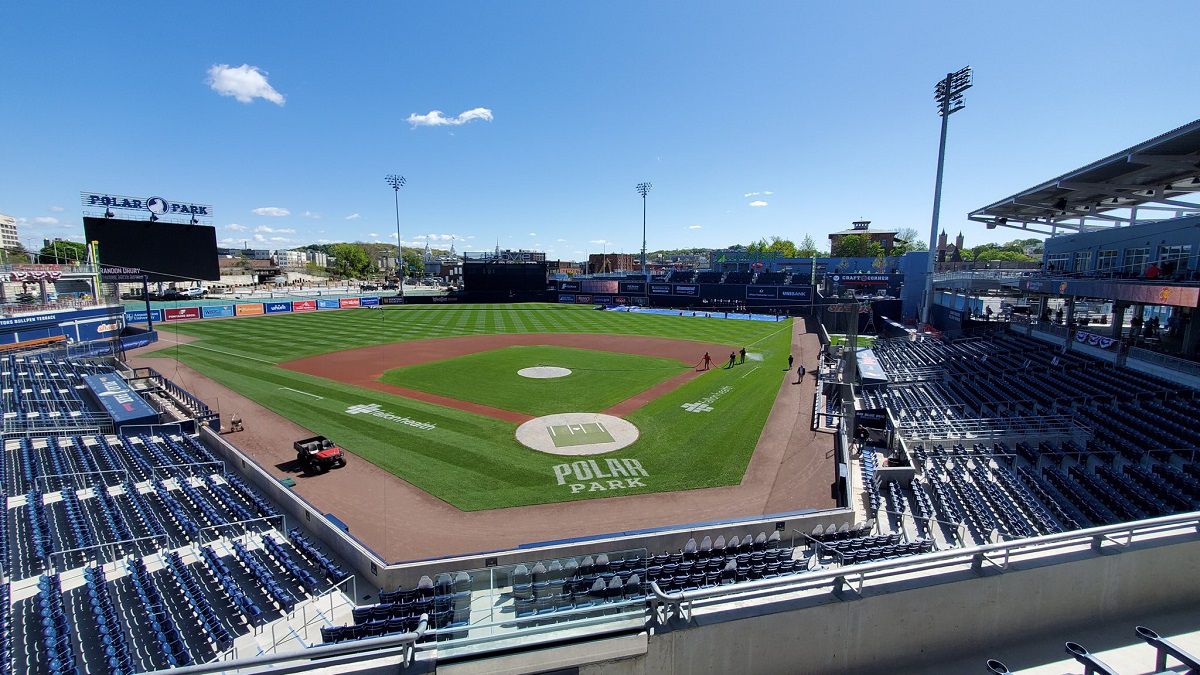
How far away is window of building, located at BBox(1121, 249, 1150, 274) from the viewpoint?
77.6 feet

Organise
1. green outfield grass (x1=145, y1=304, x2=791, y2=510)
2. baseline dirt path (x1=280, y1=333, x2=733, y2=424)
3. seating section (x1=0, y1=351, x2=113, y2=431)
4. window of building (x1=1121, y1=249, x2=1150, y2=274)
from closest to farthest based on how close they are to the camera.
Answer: green outfield grass (x1=145, y1=304, x2=791, y2=510)
seating section (x1=0, y1=351, x2=113, y2=431)
window of building (x1=1121, y1=249, x2=1150, y2=274)
baseline dirt path (x1=280, y1=333, x2=733, y2=424)

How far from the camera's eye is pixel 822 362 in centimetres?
3562

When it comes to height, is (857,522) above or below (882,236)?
below

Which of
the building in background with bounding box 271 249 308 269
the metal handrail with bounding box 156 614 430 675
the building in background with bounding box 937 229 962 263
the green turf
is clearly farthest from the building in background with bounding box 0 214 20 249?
the building in background with bounding box 937 229 962 263

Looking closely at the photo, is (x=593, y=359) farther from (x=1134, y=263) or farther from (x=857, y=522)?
(x=1134, y=263)

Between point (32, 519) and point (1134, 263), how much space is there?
42482 mm

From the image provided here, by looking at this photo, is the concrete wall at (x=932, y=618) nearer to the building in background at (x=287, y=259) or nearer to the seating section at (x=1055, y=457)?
the seating section at (x=1055, y=457)

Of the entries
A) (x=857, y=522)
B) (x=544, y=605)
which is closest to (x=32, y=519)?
(x=544, y=605)

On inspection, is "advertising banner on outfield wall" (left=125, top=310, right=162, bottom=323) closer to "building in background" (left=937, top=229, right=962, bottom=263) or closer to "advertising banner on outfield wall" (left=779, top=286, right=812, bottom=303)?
"advertising banner on outfield wall" (left=779, top=286, right=812, bottom=303)

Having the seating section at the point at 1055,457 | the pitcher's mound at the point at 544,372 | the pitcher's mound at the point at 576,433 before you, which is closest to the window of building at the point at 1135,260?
the seating section at the point at 1055,457

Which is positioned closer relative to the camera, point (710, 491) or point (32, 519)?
point (32, 519)

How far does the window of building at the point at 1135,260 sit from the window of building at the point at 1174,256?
122cm

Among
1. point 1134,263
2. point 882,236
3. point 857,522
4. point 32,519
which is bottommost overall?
point 857,522

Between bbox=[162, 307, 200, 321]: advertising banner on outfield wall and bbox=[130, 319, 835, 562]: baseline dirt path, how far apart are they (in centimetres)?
5122
